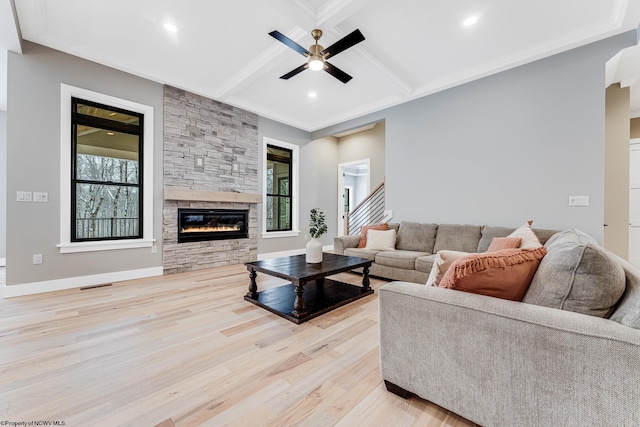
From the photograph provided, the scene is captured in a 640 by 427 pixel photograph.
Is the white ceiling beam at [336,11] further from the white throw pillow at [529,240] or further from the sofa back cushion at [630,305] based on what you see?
the sofa back cushion at [630,305]

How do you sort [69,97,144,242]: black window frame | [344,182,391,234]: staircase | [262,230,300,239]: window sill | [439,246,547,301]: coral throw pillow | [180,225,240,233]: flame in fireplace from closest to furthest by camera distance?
[439,246,547,301]: coral throw pillow → [69,97,144,242]: black window frame → [180,225,240,233]: flame in fireplace → [262,230,300,239]: window sill → [344,182,391,234]: staircase

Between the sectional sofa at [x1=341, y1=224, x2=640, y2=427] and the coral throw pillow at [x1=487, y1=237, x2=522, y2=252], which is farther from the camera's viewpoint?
the coral throw pillow at [x1=487, y1=237, x2=522, y2=252]

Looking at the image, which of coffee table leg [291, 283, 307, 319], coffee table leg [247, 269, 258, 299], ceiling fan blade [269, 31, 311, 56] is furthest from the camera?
coffee table leg [247, 269, 258, 299]

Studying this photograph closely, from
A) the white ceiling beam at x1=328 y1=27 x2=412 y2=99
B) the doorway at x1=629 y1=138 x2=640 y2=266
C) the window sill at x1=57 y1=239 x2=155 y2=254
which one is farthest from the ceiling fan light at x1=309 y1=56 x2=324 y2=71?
the doorway at x1=629 y1=138 x2=640 y2=266

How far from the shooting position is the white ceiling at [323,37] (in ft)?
8.33

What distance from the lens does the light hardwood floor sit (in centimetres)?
128

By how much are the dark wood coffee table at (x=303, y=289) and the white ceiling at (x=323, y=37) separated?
8.04 feet

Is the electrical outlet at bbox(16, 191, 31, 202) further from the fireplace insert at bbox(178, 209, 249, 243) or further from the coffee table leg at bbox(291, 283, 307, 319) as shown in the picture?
the coffee table leg at bbox(291, 283, 307, 319)

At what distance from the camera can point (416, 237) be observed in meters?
3.99

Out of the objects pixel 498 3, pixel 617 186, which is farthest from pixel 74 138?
pixel 617 186

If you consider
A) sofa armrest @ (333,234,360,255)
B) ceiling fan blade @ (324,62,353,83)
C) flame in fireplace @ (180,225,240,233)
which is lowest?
sofa armrest @ (333,234,360,255)

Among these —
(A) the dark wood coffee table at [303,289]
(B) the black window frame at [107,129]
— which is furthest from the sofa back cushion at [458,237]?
(B) the black window frame at [107,129]

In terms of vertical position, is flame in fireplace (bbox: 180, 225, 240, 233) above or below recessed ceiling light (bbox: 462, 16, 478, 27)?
below

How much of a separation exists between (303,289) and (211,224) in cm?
277
